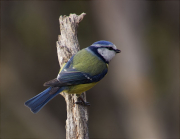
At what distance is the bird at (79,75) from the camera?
2.56 metres

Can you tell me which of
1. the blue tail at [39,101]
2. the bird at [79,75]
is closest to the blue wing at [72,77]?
the bird at [79,75]

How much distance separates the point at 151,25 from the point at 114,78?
4.09 feet

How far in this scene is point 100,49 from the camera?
115 inches

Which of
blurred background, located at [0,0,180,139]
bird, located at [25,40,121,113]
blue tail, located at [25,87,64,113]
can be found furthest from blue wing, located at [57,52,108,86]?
blurred background, located at [0,0,180,139]

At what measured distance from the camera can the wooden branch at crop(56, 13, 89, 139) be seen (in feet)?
8.06

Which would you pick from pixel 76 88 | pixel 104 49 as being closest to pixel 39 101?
pixel 76 88

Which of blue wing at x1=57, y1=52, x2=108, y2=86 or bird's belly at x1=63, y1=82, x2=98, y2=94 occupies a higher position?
blue wing at x1=57, y1=52, x2=108, y2=86

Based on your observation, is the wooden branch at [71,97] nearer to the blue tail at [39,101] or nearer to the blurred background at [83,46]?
the blue tail at [39,101]

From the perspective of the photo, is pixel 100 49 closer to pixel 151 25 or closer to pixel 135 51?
pixel 135 51

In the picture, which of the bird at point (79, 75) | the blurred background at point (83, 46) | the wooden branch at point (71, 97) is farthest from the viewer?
the blurred background at point (83, 46)

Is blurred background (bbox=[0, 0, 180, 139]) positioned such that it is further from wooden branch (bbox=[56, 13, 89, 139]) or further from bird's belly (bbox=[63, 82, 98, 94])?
bird's belly (bbox=[63, 82, 98, 94])

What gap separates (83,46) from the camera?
17.3 feet

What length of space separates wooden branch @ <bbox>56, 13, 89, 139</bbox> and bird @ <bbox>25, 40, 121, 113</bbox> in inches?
3.7

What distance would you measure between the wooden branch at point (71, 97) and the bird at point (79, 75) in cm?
9
